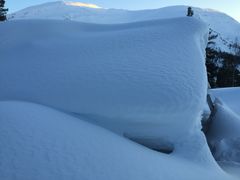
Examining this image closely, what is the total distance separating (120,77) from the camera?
3.44 metres

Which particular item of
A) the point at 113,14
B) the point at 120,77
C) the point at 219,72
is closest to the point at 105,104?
the point at 120,77

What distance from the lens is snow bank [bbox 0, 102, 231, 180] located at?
7.19 feet

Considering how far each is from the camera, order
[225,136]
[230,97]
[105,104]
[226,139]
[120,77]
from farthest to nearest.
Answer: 1. [230,97]
2. [225,136]
3. [226,139]
4. [120,77]
5. [105,104]

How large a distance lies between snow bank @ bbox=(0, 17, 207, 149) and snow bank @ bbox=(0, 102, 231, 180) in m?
0.26

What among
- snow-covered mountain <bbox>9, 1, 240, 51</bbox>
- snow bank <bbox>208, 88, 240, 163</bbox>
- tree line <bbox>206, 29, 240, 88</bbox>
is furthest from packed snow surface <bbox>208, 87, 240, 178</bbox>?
snow-covered mountain <bbox>9, 1, 240, 51</bbox>

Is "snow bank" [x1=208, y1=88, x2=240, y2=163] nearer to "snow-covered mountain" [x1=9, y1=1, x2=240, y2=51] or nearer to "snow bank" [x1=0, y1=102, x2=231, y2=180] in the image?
"snow bank" [x1=0, y1=102, x2=231, y2=180]

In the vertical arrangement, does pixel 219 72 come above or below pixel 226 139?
below

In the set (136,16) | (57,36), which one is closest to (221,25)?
(136,16)

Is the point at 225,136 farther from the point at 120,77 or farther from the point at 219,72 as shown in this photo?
the point at 219,72

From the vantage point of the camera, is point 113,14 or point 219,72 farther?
Answer: point 113,14

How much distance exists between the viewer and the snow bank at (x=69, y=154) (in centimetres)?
219

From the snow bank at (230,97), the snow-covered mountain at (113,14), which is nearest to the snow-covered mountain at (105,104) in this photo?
the snow bank at (230,97)

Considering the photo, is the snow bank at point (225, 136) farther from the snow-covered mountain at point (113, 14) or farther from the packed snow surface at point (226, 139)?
the snow-covered mountain at point (113, 14)

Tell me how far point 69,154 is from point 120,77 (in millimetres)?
1227
